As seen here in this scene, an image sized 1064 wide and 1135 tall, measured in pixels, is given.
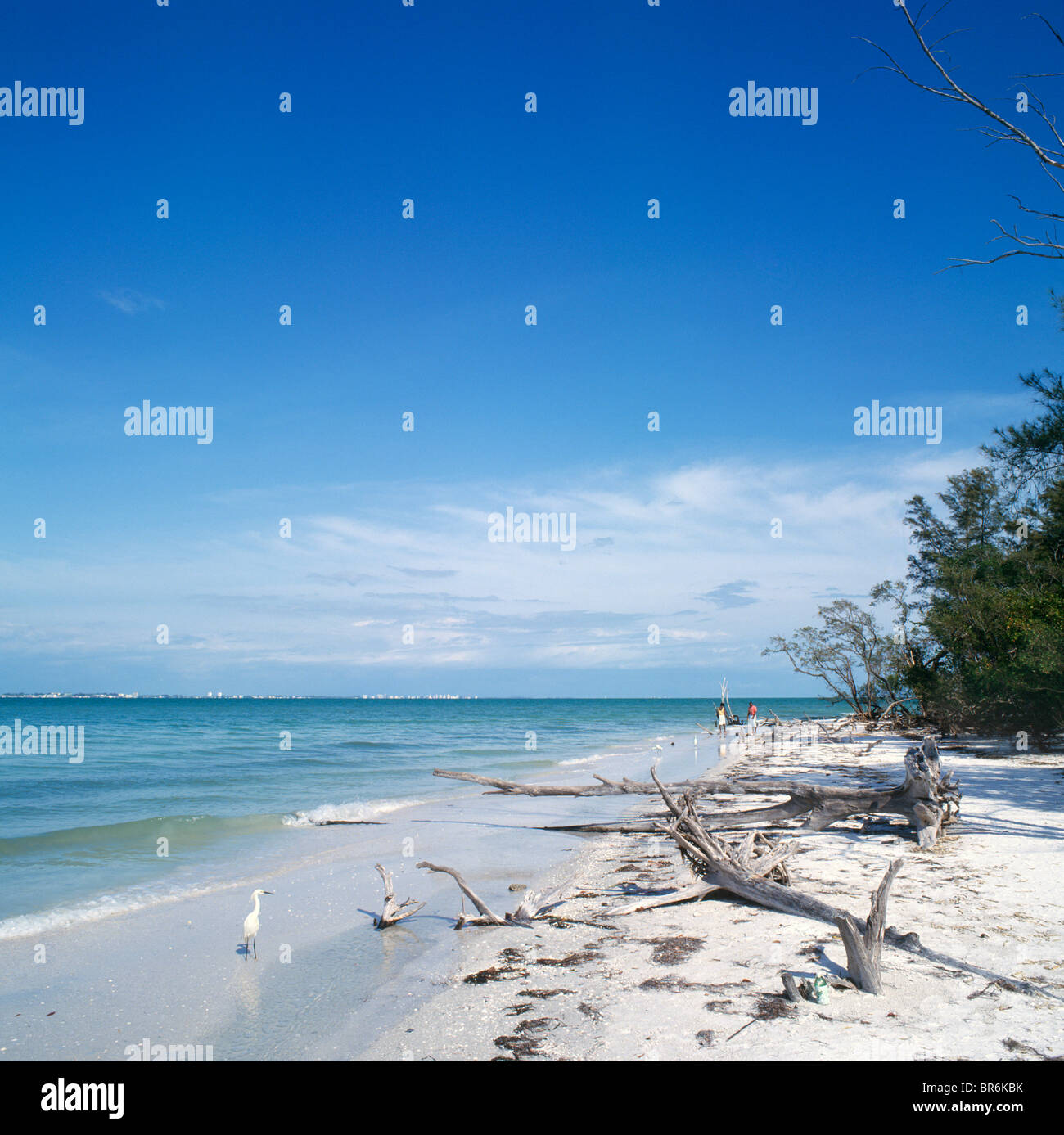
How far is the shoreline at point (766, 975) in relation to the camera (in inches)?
184

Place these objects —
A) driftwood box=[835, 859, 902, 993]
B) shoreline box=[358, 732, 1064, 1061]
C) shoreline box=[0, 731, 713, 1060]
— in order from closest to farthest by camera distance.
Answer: shoreline box=[358, 732, 1064, 1061] < driftwood box=[835, 859, 902, 993] < shoreline box=[0, 731, 713, 1060]

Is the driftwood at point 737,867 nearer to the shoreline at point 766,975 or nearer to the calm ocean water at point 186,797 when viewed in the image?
the shoreline at point 766,975

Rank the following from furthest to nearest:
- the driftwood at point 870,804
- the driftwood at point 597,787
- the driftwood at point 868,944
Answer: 1. the driftwood at point 597,787
2. the driftwood at point 870,804
3. the driftwood at point 868,944

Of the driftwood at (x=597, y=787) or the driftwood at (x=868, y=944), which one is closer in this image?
the driftwood at (x=868, y=944)

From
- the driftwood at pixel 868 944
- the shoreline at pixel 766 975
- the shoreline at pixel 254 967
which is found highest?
the driftwood at pixel 868 944

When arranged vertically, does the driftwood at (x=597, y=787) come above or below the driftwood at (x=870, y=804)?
below

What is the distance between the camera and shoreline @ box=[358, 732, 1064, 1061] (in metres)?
4.68

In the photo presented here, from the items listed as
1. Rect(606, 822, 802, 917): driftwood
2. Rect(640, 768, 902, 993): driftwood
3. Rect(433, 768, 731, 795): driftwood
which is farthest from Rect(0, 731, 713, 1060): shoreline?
Rect(433, 768, 731, 795): driftwood

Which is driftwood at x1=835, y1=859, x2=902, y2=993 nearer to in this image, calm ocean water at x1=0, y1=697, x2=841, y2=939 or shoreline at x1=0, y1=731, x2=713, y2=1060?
shoreline at x1=0, y1=731, x2=713, y2=1060

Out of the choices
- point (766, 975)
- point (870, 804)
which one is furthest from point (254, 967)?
point (870, 804)

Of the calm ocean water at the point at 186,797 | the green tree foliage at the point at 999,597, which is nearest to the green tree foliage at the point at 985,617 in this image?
the green tree foliage at the point at 999,597

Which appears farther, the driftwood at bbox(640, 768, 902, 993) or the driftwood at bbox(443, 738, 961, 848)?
the driftwood at bbox(443, 738, 961, 848)
